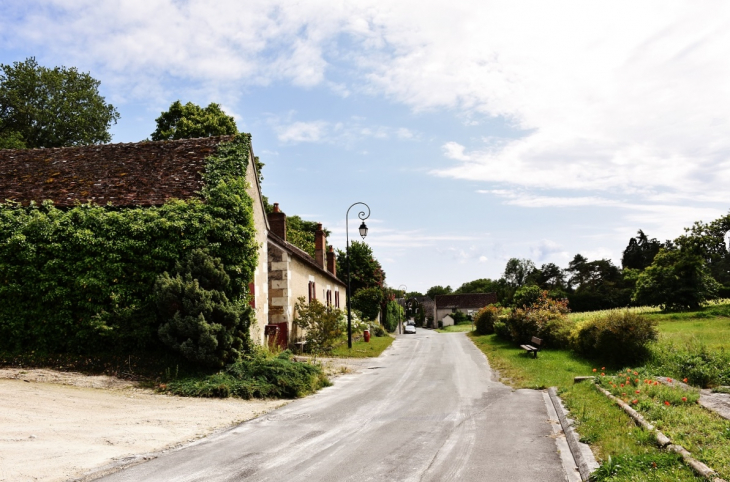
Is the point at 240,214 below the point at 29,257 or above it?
above

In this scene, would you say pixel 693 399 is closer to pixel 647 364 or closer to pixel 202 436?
pixel 647 364

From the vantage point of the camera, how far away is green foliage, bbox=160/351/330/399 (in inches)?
456

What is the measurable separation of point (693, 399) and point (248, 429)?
737 centimetres

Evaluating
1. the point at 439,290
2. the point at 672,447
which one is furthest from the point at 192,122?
the point at 439,290

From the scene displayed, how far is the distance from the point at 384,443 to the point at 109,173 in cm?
1318

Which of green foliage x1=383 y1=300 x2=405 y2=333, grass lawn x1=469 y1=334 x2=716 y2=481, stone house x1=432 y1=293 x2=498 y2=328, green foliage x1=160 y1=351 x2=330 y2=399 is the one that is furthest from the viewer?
stone house x1=432 y1=293 x2=498 y2=328

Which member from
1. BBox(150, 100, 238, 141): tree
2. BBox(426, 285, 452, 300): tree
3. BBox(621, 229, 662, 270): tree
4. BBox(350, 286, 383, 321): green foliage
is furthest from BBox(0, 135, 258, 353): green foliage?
BBox(426, 285, 452, 300): tree

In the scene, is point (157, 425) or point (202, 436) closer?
point (202, 436)

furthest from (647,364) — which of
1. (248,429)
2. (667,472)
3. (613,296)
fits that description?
(613,296)

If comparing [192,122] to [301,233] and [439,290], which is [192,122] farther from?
[439,290]

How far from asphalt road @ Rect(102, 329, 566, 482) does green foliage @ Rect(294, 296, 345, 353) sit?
8.92 m

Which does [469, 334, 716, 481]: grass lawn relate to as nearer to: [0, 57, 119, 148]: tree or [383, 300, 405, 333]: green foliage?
[0, 57, 119, 148]: tree

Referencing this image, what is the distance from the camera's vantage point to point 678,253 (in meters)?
29.7

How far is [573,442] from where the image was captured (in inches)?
277
